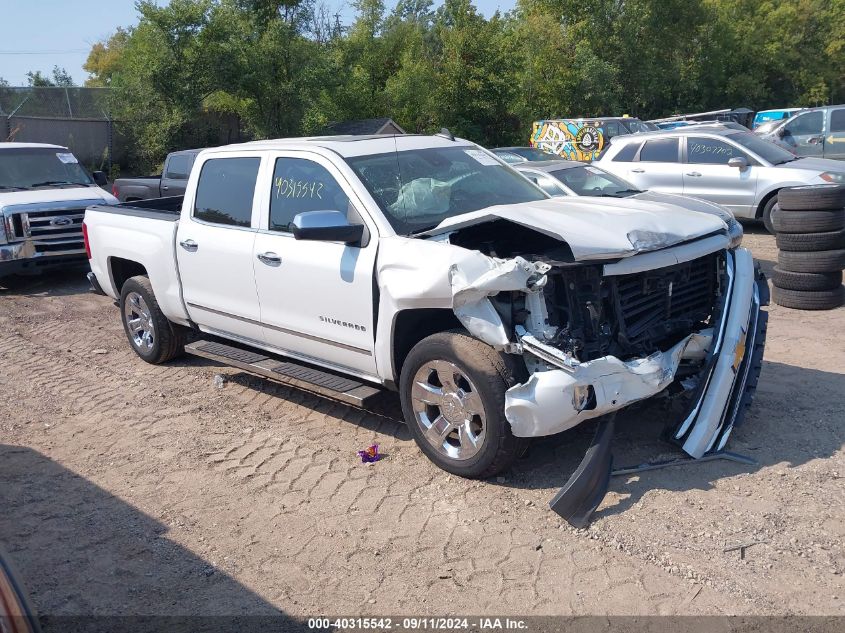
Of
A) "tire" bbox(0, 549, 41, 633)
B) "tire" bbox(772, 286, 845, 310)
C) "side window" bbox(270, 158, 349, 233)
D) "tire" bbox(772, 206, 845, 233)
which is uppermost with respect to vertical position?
"side window" bbox(270, 158, 349, 233)

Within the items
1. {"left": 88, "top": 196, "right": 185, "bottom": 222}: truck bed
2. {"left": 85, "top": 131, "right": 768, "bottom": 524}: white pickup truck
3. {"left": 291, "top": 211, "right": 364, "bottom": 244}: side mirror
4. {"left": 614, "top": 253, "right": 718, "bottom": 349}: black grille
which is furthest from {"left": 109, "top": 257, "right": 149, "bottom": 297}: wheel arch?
{"left": 614, "top": 253, "right": 718, "bottom": 349}: black grille

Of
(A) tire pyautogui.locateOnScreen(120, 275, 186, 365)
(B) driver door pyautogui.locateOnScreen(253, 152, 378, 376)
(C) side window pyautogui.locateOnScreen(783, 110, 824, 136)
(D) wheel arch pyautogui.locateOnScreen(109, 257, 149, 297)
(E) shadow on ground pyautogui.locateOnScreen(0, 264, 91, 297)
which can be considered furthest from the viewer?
(C) side window pyautogui.locateOnScreen(783, 110, 824, 136)

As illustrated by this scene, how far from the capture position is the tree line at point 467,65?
961 inches

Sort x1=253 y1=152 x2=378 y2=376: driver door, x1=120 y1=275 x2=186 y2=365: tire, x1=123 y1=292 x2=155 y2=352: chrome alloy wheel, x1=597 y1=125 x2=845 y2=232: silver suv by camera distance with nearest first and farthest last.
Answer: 1. x1=253 y1=152 x2=378 y2=376: driver door
2. x1=120 y1=275 x2=186 y2=365: tire
3. x1=123 y1=292 x2=155 y2=352: chrome alloy wheel
4. x1=597 y1=125 x2=845 y2=232: silver suv

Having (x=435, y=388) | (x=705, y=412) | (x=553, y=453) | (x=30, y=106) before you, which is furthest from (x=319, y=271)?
(x=30, y=106)

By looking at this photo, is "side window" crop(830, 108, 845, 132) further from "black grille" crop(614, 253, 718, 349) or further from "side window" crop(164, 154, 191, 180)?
"black grille" crop(614, 253, 718, 349)

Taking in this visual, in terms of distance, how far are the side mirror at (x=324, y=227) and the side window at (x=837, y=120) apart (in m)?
15.9

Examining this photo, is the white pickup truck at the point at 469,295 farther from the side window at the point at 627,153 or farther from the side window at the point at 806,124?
the side window at the point at 806,124

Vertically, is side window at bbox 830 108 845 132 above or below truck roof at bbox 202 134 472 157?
below

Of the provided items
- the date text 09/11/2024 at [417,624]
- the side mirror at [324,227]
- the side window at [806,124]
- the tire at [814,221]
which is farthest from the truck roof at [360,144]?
the side window at [806,124]

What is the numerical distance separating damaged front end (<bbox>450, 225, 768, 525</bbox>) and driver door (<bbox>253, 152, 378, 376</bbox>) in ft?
2.39

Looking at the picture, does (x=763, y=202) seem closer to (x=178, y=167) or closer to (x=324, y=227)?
(x=324, y=227)

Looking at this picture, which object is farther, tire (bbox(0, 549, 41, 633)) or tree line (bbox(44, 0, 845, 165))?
tree line (bbox(44, 0, 845, 165))

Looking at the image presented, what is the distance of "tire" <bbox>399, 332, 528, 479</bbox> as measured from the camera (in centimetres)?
422
